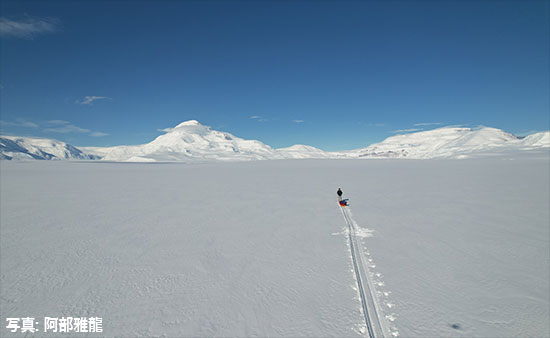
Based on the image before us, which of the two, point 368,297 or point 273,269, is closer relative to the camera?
point 368,297

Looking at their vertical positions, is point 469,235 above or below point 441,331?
above

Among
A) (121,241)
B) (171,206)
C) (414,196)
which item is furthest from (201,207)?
(414,196)

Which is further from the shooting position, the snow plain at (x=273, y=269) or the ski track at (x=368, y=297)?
the snow plain at (x=273, y=269)

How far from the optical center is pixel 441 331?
564cm

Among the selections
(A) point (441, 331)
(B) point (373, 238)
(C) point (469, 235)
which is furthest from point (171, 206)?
(C) point (469, 235)

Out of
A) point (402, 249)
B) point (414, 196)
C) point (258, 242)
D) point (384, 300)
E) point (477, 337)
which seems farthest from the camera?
point (414, 196)

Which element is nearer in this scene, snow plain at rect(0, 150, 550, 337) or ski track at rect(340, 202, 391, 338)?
ski track at rect(340, 202, 391, 338)

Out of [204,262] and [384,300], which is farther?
[204,262]

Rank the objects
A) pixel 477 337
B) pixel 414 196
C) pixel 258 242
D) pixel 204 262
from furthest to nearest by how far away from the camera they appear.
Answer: pixel 414 196 < pixel 258 242 < pixel 204 262 < pixel 477 337

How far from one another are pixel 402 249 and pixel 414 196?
12611 mm

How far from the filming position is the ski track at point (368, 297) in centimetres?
562

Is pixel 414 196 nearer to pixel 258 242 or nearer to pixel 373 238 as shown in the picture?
pixel 373 238

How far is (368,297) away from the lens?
676 centimetres

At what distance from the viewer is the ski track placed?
5621mm
